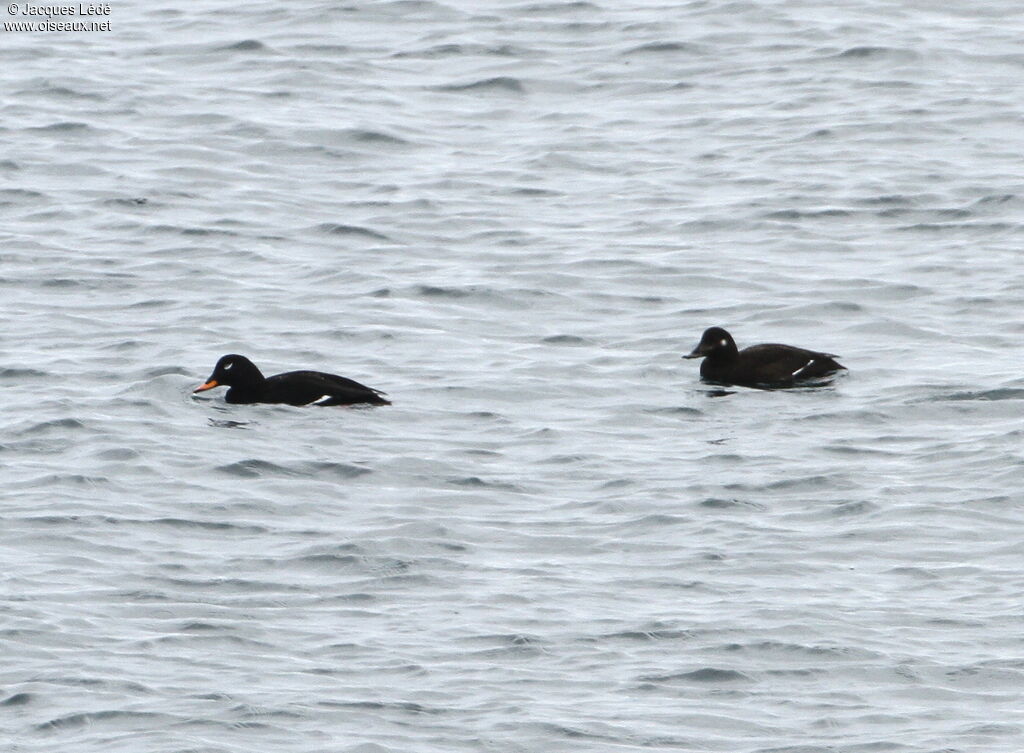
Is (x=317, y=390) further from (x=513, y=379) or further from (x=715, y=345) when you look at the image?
(x=715, y=345)

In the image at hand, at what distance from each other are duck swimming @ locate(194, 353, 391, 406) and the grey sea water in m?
0.13

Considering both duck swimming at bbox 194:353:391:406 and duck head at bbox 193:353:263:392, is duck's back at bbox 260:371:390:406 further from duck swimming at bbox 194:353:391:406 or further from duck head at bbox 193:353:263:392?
duck head at bbox 193:353:263:392

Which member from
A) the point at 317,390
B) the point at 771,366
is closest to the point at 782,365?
the point at 771,366

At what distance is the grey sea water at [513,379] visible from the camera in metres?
10.5

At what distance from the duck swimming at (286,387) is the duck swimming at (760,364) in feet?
7.43

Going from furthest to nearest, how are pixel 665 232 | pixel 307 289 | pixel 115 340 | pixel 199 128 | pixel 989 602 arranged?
pixel 199 128, pixel 665 232, pixel 307 289, pixel 115 340, pixel 989 602

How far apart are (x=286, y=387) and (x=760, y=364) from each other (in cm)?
315

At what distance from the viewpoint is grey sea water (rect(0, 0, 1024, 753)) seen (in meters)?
10.5

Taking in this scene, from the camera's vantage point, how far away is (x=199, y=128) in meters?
24.6

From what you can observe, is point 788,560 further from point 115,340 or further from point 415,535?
point 115,340

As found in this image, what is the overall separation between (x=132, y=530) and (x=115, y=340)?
4671 mm

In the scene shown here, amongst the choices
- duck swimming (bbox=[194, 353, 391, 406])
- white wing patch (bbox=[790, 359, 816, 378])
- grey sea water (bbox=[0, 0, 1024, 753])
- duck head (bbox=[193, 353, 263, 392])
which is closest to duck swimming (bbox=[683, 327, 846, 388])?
white wing patch (bbox=[790, 359, 816, 378])

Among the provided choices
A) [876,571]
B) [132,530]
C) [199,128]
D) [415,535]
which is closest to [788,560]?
[876,571]

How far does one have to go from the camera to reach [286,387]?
1576 centimetres
